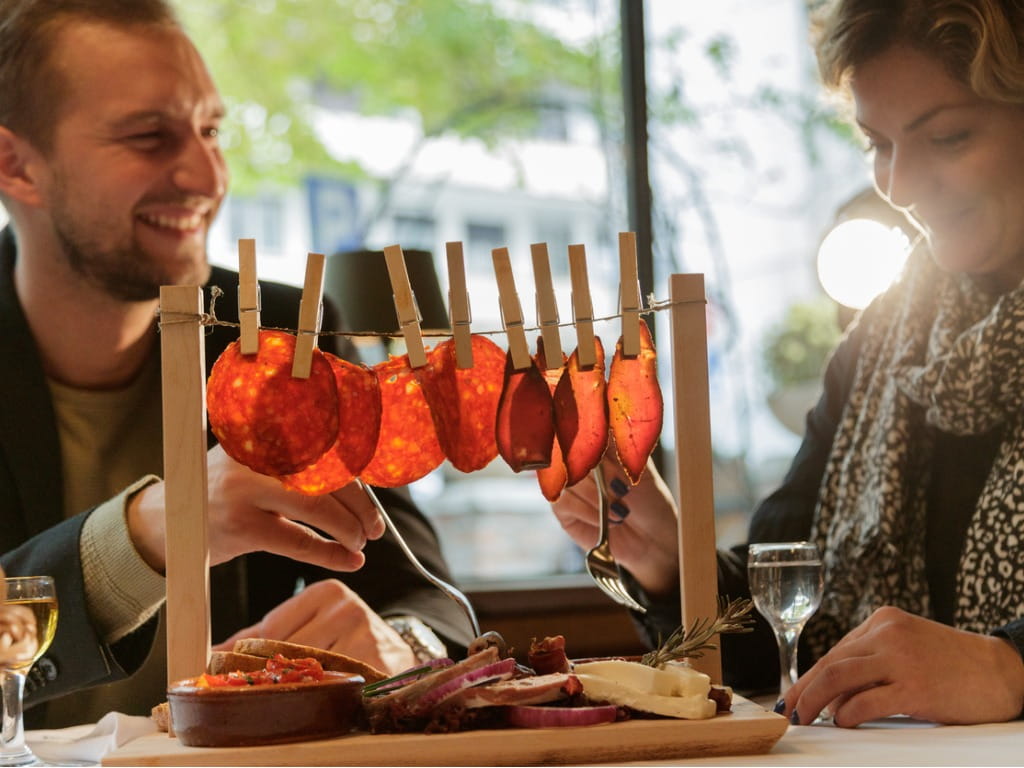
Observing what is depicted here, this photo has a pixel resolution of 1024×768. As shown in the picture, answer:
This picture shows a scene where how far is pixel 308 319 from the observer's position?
96 centimetres

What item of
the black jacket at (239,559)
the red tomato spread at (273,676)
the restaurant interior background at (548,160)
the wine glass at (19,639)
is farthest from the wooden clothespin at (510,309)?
the restaurant interior background at (548,160)

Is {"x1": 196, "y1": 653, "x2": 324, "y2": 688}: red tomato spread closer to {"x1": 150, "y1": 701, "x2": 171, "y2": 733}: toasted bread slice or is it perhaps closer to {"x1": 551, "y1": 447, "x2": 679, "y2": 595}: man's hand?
{"x1": 150, "y1": 701, "x2": 171, "y2": 733}: toasted bread slice

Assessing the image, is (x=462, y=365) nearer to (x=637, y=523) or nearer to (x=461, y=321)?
(x=461, y=321)

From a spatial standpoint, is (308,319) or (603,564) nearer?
(308,319)

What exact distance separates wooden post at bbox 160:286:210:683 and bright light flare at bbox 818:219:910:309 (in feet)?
5.63

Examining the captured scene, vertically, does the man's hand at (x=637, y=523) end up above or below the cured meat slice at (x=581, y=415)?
below

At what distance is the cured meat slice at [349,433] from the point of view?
99 cm

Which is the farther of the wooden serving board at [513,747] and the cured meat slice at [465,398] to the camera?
the cured meat slice at [465,398]

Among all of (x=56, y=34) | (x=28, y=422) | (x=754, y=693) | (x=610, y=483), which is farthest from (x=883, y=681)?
(x=56, y=34)

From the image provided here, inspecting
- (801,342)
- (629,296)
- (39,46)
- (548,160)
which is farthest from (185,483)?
(801,342)

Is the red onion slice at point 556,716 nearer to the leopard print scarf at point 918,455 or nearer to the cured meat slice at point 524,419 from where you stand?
the cured meat slice at point 524,419

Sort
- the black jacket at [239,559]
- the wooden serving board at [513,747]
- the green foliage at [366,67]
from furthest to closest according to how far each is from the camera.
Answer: the green foliage at [366,67], the black jacket at [239,559], the wooden serving board at [513,747]

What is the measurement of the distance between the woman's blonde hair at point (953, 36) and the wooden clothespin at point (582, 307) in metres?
0.85

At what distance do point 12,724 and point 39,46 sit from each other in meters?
1.19
